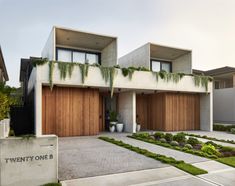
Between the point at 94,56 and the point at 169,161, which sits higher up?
the point at 94,56

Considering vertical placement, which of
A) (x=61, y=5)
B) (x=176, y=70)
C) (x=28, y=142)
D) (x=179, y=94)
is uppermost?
(x=61, y=5)

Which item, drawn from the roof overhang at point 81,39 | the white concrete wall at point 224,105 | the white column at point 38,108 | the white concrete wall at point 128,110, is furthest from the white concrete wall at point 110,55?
the white concrete wall at point 224,105

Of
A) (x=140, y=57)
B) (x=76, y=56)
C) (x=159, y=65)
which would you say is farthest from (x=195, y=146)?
(x=76, y=56)

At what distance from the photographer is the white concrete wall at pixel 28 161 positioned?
4.16 metres

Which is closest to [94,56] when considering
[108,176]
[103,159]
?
[103,159]

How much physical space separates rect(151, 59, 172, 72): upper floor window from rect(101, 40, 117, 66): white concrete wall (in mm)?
4521

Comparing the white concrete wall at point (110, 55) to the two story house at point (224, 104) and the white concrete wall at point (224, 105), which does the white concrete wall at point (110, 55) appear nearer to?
the two story house at point (224, 104)

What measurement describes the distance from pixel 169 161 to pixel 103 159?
2.17 m

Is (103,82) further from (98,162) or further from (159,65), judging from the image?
(159,65)

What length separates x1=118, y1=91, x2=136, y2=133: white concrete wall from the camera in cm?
1390

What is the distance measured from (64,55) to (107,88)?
477 cm

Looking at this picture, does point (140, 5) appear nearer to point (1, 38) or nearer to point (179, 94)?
point (179, 94)

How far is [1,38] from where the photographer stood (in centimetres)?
1805

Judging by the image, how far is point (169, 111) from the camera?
15.1 m
